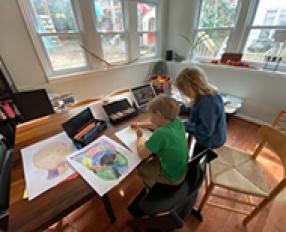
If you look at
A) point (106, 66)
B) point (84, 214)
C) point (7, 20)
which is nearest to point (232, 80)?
point (106, 66)

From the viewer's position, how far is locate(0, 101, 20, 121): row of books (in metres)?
1.67

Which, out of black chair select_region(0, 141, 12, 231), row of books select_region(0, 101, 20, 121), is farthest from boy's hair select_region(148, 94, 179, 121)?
row of books select_region(0, 101, 20, 121)

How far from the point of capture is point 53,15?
→ 6.34ft

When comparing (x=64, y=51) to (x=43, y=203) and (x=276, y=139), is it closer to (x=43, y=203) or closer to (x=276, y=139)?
(x=43, y=203)

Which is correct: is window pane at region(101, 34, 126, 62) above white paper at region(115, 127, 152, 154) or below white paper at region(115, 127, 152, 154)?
above

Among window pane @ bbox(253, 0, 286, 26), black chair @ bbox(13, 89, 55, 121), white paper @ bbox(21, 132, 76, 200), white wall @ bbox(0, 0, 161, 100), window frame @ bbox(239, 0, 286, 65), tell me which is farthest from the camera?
window frame @ bbox(239, 0, 286, 65)

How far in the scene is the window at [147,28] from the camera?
2704mm

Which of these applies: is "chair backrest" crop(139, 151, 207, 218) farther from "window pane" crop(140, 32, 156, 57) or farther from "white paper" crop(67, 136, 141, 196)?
"window pane" crop(140, 32, 156, 57)

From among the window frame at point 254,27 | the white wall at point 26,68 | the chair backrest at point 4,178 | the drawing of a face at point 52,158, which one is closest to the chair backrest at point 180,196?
the drawing of a face at point 52,158

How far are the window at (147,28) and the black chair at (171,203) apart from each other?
286 cm

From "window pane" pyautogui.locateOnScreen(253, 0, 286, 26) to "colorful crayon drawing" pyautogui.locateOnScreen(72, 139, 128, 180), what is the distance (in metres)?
2.76

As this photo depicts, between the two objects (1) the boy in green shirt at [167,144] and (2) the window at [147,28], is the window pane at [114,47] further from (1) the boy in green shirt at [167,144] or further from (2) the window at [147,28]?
(1) the boy in green shirt at [167,144]

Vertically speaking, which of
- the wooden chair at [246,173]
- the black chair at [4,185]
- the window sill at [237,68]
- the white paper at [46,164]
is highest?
the window sill at [237,68]

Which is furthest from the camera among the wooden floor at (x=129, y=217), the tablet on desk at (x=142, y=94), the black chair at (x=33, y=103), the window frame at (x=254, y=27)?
the window frame at (x=254, y=27)
